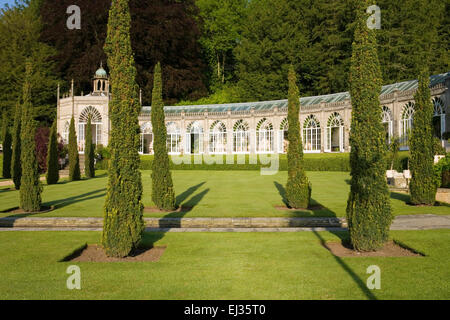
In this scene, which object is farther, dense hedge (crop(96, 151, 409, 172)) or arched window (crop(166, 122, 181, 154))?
arched window (crop(166, 122, 181, 154))

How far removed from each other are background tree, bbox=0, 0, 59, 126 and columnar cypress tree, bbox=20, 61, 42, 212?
113 feet

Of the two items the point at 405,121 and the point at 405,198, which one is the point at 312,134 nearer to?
the point at 405,121

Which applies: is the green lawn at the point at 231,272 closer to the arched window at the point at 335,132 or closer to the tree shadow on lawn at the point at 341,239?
the tree shadow on lawn at the point at 341,239

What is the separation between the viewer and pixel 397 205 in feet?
45.0

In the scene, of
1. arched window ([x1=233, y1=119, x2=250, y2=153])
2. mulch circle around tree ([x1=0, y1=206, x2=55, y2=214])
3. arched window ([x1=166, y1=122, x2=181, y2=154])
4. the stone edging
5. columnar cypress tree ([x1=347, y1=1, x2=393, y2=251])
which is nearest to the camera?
columnar cypress tree ([x1=347, y1=1, x2=393, y2=251])

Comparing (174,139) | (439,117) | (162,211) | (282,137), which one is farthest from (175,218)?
(174,139)

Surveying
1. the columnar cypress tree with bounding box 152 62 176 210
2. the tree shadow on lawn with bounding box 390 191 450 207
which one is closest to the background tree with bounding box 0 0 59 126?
the columnar cypress tree with bounding box 152 62 176 210

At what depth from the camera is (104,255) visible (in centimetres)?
747

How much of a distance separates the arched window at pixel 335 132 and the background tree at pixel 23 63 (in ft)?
110

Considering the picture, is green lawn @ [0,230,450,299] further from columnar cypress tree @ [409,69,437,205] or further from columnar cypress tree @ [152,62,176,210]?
columnar cypress tree @ [409,69,437,205]

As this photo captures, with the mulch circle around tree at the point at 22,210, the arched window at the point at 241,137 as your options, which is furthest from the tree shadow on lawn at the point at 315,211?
the arched window at the point at 241,137

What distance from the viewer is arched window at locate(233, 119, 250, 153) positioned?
40.3 m

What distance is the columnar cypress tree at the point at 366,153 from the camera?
24.5 ft

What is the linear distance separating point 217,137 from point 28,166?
2878 cm
